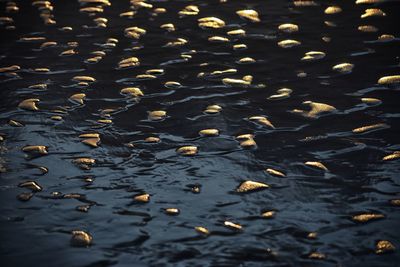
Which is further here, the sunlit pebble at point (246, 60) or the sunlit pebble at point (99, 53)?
the sunlit pebble at point (99, 53)

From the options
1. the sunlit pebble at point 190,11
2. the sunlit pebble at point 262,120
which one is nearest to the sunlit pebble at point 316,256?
the sunlit pebble at point 262,120

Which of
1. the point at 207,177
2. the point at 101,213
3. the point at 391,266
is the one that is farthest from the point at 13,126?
the point at 391,266

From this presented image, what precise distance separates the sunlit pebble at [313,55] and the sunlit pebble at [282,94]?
41cm

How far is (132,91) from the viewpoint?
2.55 metres

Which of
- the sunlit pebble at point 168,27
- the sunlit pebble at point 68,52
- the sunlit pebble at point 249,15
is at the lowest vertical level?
the sunlit pebble at point 68,52

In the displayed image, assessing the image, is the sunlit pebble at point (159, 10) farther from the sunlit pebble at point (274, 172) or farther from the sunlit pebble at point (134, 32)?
the sunlit pebble at point (274, 172)

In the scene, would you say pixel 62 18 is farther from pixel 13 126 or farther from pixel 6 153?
pixel 6 153

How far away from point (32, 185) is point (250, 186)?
0.90 metres

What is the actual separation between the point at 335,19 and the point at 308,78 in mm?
968

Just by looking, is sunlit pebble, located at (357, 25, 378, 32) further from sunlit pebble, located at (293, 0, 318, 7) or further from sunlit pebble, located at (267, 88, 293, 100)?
sunlit pebble, located at (267, 88, 293, 100)

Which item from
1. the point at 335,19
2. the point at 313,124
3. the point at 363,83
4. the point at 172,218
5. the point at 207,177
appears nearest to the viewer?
the point at 172,218

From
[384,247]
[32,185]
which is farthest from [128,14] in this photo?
[384,247]

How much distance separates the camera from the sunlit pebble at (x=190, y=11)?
3551mm

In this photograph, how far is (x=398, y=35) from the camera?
3.00 meters
